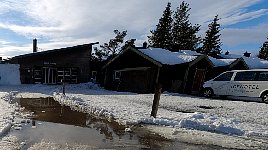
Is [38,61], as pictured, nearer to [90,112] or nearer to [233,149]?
[90,112]

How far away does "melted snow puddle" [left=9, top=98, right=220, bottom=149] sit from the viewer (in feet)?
20.7

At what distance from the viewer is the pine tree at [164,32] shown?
52.6 meters

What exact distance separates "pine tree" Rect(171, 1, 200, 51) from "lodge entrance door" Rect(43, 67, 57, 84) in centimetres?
2875

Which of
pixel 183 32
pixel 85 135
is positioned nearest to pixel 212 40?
pixel 183 32

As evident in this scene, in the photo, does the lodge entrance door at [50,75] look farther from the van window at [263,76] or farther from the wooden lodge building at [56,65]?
the van window at [263,76]

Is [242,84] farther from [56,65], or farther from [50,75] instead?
[50,75]

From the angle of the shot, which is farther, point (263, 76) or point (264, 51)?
point (264, 51)

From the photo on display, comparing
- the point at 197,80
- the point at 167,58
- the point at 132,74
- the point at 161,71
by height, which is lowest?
the point at 197,80

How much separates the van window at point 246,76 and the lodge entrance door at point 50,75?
788 inches

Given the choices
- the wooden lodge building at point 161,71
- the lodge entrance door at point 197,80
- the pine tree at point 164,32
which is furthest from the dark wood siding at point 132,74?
the pine tree at point 164,32

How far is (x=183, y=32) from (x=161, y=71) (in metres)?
34.4

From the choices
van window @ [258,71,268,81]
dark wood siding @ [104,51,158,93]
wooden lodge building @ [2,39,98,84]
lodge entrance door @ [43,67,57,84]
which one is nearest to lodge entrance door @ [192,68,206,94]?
dark wood siding @ [104,51,158,93]

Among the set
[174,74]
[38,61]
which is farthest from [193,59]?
[38,61]

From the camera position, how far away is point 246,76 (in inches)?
671
